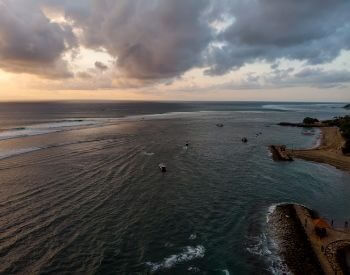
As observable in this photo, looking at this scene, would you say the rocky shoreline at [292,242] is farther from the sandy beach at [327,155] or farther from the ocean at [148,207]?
the sandy beach at [327,155]

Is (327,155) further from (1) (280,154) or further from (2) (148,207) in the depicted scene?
(2) (148,207)

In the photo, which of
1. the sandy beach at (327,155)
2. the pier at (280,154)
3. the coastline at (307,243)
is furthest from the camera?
the pier at (280,154)

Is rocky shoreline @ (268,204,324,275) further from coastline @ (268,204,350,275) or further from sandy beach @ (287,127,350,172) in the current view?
sandy beach @ (287,127,350,172)

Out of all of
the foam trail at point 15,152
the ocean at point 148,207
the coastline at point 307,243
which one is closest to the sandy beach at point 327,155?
the ocean at point 148,207

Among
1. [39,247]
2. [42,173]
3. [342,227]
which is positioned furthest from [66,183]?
[342,227]

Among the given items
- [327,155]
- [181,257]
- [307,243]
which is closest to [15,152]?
[181,257]

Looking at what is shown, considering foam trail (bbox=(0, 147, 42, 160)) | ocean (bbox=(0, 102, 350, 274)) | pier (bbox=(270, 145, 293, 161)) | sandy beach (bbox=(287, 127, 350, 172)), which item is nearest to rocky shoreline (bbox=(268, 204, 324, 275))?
ocean (bbox=(0, 102, 350, 274))
